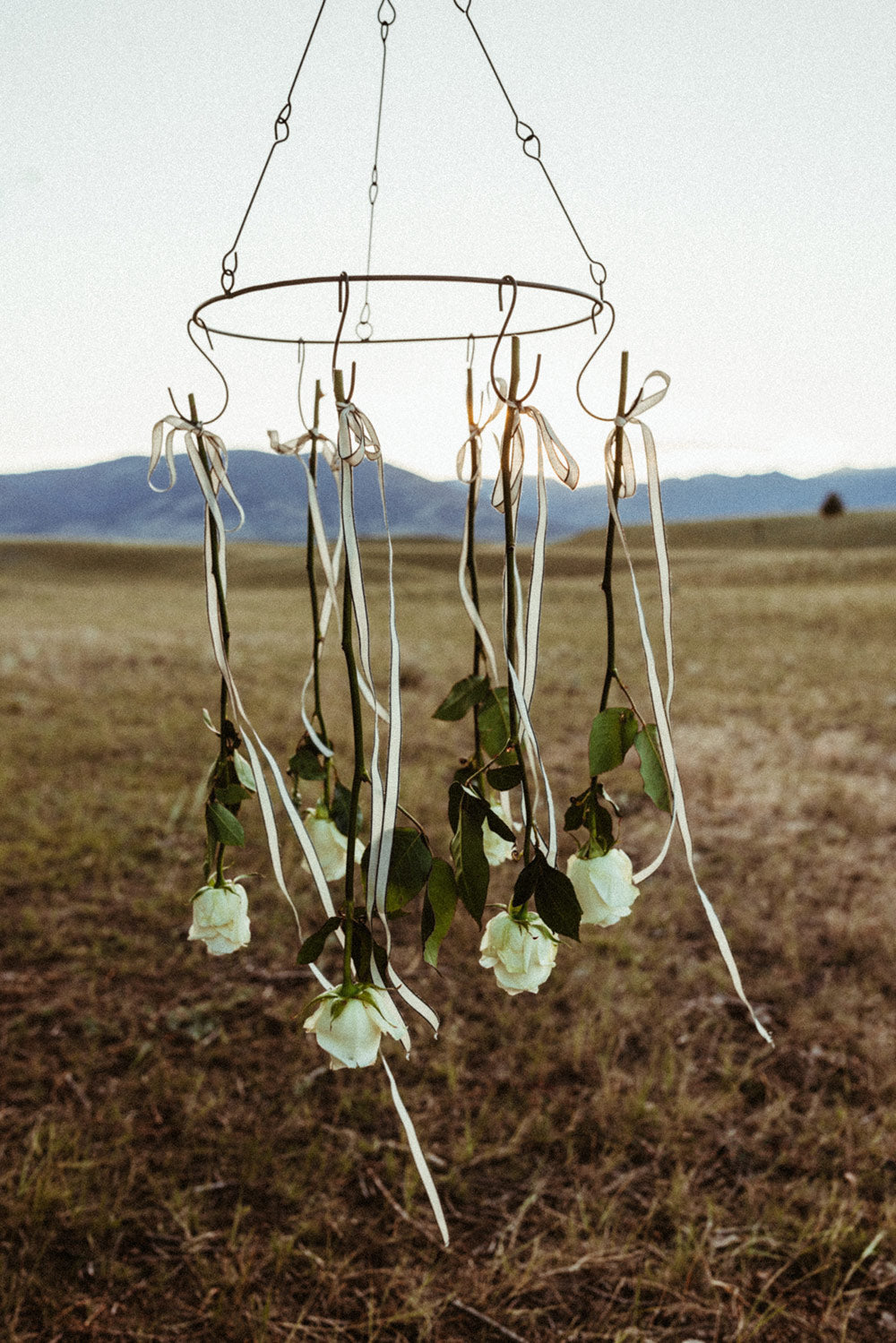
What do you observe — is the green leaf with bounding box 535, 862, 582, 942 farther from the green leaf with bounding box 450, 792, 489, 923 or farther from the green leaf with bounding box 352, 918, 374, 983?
the green leaf with bounding box 352, 918, 374, 983

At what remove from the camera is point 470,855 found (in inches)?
29.6

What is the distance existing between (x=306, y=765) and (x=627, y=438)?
51 cm

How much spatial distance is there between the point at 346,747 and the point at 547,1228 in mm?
4748

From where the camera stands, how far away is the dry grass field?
2154 mm

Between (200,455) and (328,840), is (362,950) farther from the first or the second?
(200,455)

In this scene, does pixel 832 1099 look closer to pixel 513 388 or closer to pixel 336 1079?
pixel 336 1079

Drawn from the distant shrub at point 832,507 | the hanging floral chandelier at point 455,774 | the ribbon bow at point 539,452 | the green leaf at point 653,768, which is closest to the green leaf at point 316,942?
the hanging floral chandelier at point 455,774

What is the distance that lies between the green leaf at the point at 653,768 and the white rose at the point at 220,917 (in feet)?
1.42

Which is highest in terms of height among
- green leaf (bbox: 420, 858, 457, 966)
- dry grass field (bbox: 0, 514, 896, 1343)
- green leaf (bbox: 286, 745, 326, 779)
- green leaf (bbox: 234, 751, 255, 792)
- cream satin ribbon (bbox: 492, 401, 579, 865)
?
cream satin ribbon (bbox: 492, 401, 579, 865)

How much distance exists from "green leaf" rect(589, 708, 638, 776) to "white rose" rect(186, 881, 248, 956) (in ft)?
1.29

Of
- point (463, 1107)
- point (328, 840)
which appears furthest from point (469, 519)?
point (463, 1107)

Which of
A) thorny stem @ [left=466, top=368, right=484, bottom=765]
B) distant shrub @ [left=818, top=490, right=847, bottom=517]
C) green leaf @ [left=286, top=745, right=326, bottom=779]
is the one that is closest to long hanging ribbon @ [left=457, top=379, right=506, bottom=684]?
thorny stem @ [left=466, top=368, right=484, bottom=765]

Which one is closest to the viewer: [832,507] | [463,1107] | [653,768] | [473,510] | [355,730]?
[355,730]

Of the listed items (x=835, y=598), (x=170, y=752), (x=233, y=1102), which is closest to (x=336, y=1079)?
(x=233, y=1102)
